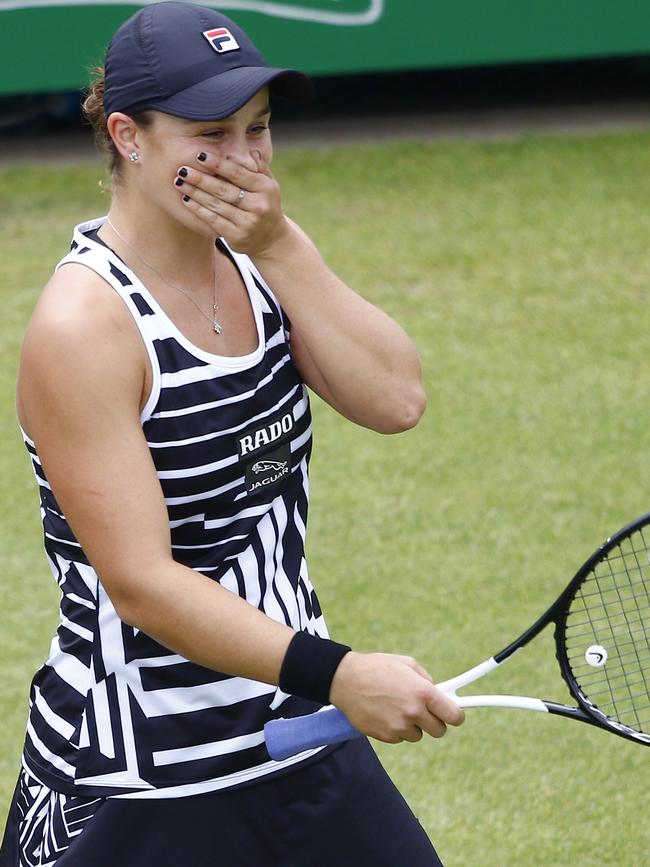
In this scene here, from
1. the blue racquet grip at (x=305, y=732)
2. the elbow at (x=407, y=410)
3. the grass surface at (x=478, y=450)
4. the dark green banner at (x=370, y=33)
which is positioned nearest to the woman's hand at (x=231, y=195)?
the elbow at (x=407, y=410)

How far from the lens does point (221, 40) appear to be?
7.48 feet

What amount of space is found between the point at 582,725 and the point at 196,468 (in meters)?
2.39

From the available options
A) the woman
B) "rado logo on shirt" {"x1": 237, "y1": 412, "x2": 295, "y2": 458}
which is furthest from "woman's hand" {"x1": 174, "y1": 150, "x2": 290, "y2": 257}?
"rado logo on shirt" {"x1": 237, "y1": 412, "x2": 295, "y2": 458}

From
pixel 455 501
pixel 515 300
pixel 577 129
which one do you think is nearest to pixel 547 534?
pixel 455 501

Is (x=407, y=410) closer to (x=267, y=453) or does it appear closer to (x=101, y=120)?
(x=267, y=453)

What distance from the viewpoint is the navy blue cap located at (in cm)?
220

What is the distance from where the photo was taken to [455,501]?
5.47 m

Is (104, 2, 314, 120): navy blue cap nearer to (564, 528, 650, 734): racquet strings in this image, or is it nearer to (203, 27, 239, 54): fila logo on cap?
(203, 27, 239, 54): fila logo on cap

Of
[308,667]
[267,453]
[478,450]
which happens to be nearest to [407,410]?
[267,453]

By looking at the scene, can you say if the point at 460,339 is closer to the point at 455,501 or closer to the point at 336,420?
the point at 336,420

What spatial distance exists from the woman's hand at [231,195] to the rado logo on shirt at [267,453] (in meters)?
0.31

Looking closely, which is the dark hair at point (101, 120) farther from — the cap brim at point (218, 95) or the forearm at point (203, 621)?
the forearm at point (203, 621)

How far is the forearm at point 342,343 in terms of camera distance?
2.42 meters

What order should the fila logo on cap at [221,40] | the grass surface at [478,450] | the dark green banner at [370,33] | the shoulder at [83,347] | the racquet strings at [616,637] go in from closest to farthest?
the shoulder at [83,347] → the fila logo on cap at [221,40] → the racquet strings at [616,637] → the grass surface at [478,450] → the dark green banner at [370,33]
